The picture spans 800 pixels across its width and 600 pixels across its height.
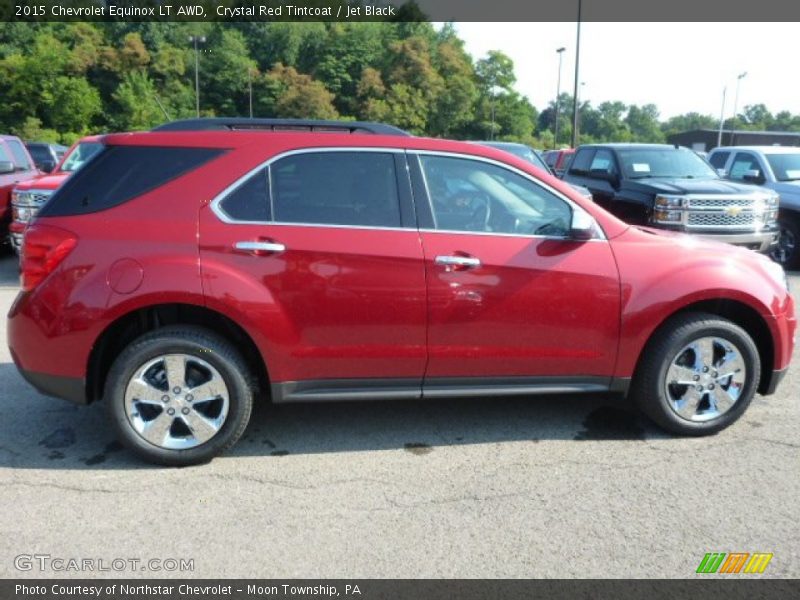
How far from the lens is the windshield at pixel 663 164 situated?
10.1 metres

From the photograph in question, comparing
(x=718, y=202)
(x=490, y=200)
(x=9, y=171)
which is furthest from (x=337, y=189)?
(x=9, y=171)

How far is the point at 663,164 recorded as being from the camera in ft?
33.7

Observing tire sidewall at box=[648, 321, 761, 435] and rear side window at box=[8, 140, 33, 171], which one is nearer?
tire sidewall at box=[648, 321, 761, 435]

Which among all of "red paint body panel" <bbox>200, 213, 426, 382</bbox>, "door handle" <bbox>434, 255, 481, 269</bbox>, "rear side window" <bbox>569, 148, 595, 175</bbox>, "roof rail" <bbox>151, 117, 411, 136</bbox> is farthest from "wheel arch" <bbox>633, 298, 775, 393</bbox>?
"rear side window" <bbox>569, 148, 595, 175</bbox>

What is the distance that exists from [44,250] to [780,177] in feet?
36.3

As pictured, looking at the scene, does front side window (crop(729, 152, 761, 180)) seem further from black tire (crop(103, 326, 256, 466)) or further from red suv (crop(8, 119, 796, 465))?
black tire (crop(103, 326, 256, 466))

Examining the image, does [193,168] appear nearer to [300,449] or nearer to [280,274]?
[280,274]

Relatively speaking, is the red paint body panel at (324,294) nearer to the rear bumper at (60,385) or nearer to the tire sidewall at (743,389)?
the rear bumper at (60,385)

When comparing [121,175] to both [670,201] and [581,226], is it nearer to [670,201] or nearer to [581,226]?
[581,226]

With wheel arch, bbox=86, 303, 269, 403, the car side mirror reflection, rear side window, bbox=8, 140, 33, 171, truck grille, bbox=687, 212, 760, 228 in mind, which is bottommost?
wheel arch, bbox=86, 303, 269, 403

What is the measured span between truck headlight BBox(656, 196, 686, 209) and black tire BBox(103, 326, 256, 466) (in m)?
6.97

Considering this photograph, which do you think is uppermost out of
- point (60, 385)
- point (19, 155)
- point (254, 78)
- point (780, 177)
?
point (254, 78)

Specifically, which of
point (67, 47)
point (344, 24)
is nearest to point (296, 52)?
point (344, 24)
